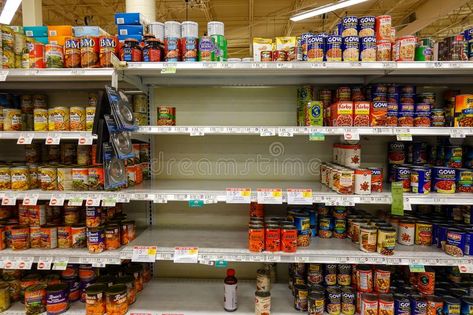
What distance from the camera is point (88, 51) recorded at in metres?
1.83

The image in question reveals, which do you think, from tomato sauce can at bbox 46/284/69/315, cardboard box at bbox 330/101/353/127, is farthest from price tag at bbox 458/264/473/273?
tomato sauce can at bbox 46/284/69/315

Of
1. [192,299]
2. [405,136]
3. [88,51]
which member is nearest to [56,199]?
[88,51]

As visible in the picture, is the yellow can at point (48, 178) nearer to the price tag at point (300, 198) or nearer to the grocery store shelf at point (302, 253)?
the grocery store shelf at point (302, 253)

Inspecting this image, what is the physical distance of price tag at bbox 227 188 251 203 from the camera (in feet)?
5.93

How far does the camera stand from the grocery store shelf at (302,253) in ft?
5.88

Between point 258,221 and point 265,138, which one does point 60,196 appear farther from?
point 265,138

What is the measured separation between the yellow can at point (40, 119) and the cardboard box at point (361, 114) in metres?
1.99

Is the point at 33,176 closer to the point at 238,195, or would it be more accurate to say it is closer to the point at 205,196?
the point at 205,196

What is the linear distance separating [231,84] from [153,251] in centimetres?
135

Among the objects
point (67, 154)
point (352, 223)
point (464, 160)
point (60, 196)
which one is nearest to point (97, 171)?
point (60, 196)

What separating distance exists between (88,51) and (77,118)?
1.39 feet

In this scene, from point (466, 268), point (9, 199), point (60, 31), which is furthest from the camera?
point (60, 31)

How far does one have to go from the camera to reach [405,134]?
1792 millimetres

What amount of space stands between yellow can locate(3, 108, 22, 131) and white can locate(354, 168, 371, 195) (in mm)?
2240
